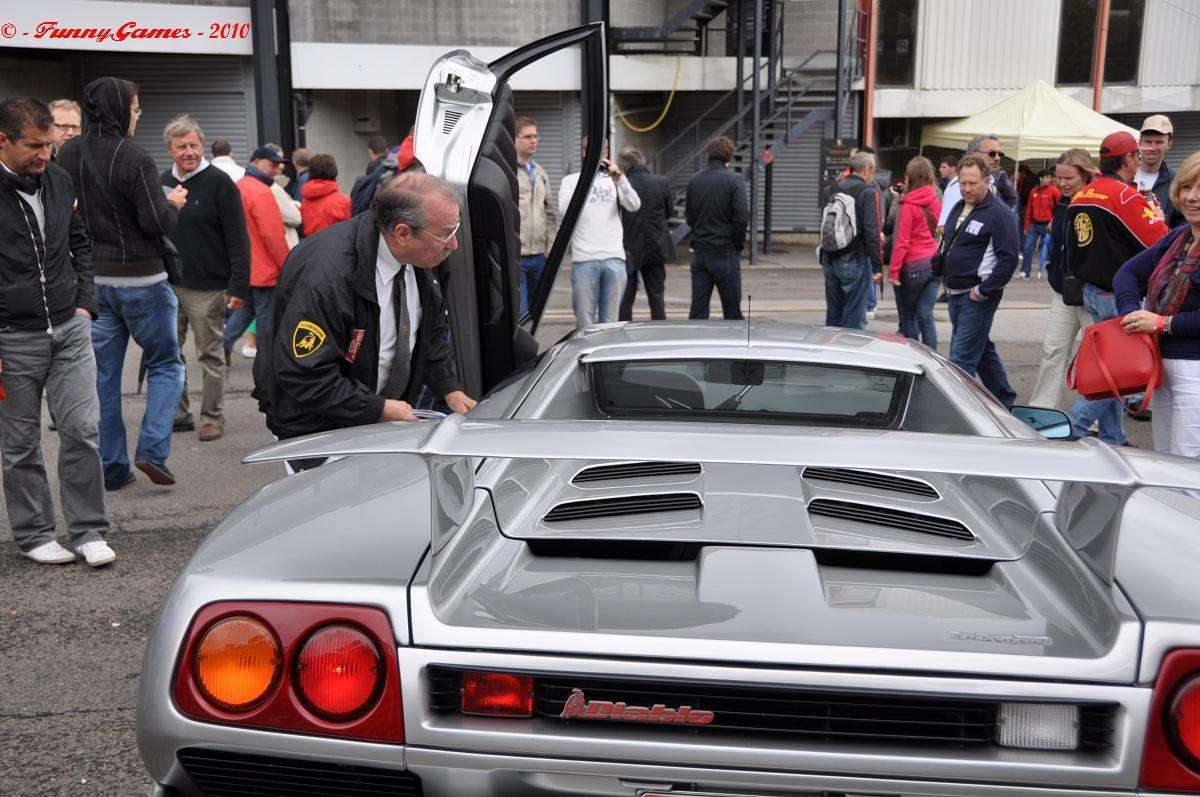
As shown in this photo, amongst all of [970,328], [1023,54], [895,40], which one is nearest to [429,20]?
[895,40]

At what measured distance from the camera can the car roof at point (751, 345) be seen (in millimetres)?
3279

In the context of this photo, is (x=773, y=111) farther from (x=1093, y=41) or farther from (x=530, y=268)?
(x=530, y=268)

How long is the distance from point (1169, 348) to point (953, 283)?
3044mm

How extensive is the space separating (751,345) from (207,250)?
14.8 feet

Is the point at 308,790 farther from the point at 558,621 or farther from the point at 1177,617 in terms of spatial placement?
the point at 1177,617

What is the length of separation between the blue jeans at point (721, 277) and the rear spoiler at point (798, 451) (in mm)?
7945

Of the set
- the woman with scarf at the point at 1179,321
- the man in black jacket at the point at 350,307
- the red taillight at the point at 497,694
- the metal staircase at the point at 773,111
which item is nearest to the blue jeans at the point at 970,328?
the woman with scarf at the point at 1179,321

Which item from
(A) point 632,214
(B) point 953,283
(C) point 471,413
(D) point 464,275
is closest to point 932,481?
(C) point 471,413

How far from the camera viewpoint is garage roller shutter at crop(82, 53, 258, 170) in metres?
17.1

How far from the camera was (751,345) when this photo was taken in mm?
3344

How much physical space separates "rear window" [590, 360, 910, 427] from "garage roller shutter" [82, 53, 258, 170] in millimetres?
15334

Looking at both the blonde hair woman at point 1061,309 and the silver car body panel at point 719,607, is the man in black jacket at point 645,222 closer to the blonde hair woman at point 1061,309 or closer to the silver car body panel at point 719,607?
the blonde hair woman at point 1061,309

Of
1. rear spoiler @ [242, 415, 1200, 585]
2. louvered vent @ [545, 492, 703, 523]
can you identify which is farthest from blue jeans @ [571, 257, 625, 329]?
rear spoiler @ [242, 415, 1200, 585]

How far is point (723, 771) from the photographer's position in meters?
1.64
